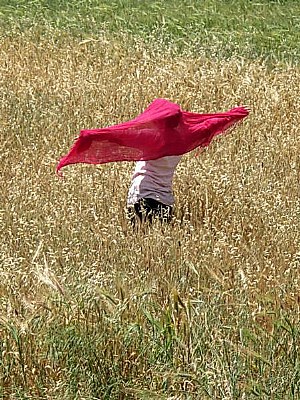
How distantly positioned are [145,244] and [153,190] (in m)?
0.62

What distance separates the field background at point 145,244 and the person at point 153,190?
10cm

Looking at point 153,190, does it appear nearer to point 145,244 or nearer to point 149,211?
point 149,211

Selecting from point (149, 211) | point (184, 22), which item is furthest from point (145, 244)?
point (184, 22)

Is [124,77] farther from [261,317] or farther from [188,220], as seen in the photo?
[261,317]

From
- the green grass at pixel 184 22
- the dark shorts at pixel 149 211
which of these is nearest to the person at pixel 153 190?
the dark shorts at pixel 149 211

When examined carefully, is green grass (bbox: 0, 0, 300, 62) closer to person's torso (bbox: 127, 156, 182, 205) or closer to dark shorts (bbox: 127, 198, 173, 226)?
person's torso (bbox: 127, 156, 182, 205)

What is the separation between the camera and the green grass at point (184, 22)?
34.3 ft

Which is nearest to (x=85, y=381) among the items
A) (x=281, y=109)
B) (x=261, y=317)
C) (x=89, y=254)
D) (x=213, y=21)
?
(x=261, y=317)

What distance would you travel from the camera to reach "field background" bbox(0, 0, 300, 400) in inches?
149

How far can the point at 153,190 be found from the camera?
5.40 meters

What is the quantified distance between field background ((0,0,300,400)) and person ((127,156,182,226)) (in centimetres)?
10

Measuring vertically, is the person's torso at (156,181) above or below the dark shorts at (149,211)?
above

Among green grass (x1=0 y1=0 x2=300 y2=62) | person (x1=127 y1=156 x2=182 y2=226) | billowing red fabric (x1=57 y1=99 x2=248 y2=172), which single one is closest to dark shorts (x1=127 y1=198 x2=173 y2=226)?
person (x1=127 y1=156 x2=182 y2=226)

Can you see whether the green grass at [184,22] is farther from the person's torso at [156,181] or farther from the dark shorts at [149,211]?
the dark shorts at [149,211]
